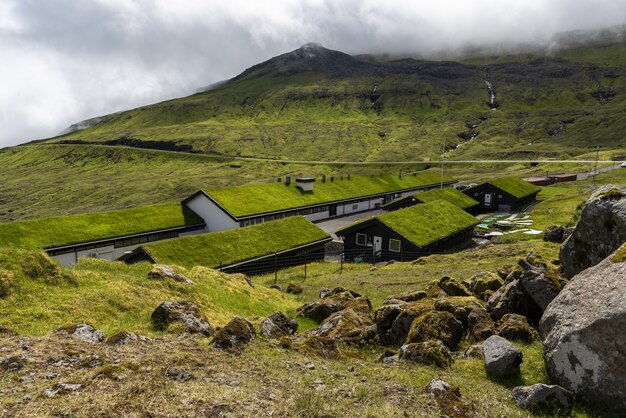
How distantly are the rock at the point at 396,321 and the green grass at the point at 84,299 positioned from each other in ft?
27.1

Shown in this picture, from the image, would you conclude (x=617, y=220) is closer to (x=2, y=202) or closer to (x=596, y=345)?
(x=596, y=345)

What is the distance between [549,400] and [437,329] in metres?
4.81

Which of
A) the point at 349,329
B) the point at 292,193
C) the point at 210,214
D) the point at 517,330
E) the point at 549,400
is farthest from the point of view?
the point at 292,193

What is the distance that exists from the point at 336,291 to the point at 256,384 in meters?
16.7

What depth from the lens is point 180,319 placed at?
16859 millimetres

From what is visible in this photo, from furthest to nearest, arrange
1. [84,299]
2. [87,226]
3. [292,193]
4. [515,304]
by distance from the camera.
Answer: [292,193] → [87,226] → [84,299] → [515,304]

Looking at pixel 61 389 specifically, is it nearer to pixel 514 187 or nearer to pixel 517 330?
pixel 517 330

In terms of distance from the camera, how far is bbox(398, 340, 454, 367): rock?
41.8ft

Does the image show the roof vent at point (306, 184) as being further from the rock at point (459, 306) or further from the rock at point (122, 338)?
the rock at point (122, 338)

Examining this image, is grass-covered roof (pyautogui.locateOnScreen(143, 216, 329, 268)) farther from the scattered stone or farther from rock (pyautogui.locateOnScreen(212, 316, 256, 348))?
the scattered stone

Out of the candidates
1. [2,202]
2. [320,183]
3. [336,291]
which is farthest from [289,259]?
[2,202]

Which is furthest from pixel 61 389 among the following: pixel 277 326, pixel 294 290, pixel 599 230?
pixel 294 290

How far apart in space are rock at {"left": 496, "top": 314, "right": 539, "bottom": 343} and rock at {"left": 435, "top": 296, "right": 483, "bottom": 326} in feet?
6.10

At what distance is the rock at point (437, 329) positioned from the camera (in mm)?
14359
